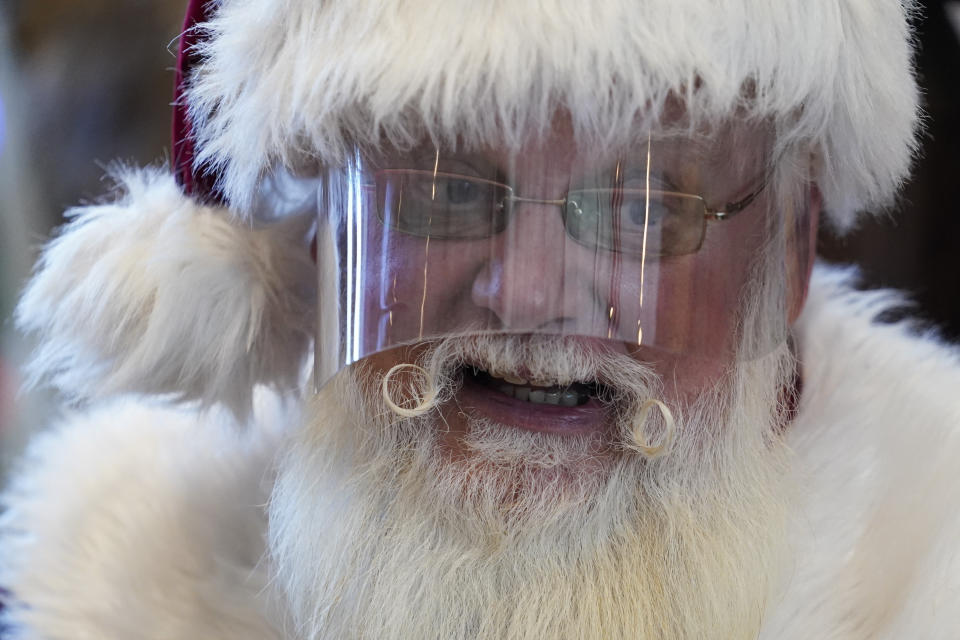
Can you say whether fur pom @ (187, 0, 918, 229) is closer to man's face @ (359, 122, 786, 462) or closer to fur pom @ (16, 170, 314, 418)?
man's face @ (359, 122, 786, 462)

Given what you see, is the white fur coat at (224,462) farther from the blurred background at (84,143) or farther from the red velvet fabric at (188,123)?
the blurred background at (84,143)

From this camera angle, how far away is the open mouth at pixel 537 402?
70 centimetres

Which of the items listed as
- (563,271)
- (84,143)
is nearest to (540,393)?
(563,271)

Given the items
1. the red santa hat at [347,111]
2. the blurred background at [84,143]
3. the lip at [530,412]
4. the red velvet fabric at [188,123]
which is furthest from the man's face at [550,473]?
the blurred background at [84,143]

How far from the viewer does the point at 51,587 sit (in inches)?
35.0

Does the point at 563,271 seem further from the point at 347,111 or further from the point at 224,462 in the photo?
the point at 224,462

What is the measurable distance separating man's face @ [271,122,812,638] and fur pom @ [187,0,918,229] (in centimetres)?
10

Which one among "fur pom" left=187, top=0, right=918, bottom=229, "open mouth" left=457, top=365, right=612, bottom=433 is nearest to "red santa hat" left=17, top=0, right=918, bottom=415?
"fur pom" left=187, top=0, right=918, bottom=229

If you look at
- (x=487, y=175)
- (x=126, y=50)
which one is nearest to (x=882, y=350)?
(x=487, y=175)

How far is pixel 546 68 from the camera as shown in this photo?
0.55 metres

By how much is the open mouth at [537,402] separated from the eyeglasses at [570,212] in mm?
117

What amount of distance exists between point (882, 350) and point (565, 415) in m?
0.40

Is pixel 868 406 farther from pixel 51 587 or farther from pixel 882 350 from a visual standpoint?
pixel 51 587

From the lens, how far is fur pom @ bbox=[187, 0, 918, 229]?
56cm
